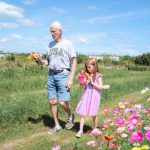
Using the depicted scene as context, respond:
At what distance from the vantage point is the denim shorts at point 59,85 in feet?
24.3

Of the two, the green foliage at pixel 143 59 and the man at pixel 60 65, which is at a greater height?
the man at pixel 60 65

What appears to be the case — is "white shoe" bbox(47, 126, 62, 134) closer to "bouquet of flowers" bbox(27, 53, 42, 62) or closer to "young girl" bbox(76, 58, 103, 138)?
"young girl" bbox(76, 58, 103, 138)

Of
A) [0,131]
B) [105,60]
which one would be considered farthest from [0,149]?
[105,60]

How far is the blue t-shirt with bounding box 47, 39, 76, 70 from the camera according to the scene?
24.0 ft

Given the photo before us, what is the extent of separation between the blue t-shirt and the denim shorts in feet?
0.49

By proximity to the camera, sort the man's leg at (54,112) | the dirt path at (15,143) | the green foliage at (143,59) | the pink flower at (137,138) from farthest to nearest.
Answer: the green foliage at (143,59) < the man's leg at (54,112) < the dirt path at (15,143) < the pink flower at (137,138)

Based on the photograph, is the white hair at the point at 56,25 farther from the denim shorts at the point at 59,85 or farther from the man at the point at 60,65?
the denim shorts at the point at 59,85

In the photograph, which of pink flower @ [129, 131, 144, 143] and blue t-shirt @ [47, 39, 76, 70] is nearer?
pink flower @ [129, 131, 144, 143]

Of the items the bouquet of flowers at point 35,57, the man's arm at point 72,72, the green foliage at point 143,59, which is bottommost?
the green foliage at point 143,59

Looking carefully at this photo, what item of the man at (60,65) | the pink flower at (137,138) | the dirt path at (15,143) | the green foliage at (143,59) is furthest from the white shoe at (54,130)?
the green foliage at (143,59)

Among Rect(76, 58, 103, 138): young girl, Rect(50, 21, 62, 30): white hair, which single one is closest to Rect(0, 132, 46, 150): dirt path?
Rect(76, 58, 103, 138): young girl

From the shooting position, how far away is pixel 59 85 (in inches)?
293

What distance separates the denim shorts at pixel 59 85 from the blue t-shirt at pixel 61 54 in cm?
15

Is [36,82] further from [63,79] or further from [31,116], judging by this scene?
[63,79]
